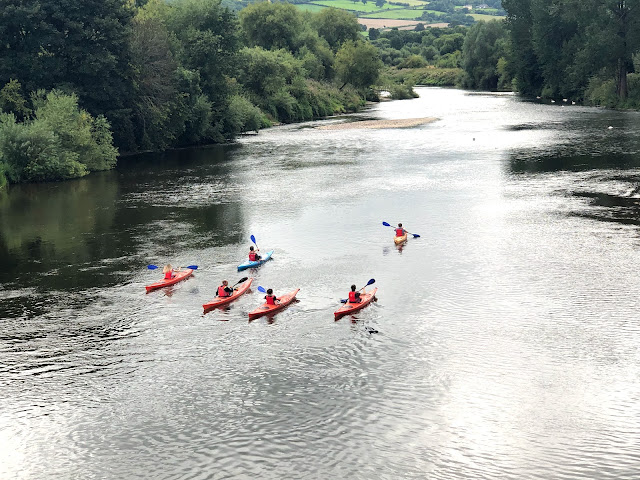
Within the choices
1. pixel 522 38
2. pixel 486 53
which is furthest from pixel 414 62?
pixel 522 38

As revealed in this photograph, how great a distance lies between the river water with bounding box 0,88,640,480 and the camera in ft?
58.3

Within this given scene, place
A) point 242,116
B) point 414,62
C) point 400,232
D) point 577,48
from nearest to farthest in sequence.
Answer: point 400,232, point 242,116, point 577,48, point 414,62

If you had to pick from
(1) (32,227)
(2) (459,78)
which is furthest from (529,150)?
(2) (459,78)

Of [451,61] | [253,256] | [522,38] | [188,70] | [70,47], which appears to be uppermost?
[522,38]

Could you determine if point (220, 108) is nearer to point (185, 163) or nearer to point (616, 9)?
point (185, 163)

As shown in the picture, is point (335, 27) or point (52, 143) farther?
point (335, 27)

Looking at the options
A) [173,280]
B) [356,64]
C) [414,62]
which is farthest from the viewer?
[414,62]

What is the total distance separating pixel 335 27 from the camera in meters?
131

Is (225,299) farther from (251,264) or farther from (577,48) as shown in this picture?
(577,48)

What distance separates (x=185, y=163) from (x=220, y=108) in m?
13.0

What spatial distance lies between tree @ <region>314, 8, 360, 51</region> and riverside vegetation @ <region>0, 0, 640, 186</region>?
16.8 meters

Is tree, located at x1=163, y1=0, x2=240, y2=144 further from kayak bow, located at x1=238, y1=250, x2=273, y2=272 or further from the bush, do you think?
kayak bow, located at x1=238, y1=250, x2=273, y2=272

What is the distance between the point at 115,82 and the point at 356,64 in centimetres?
6027

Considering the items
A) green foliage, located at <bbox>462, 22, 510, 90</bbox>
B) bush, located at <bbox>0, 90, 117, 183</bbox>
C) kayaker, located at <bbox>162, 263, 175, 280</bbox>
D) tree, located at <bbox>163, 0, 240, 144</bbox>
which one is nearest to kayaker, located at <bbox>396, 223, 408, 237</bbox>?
kayaker, located at <bbox>162, 263, 175, 280</bbox>
